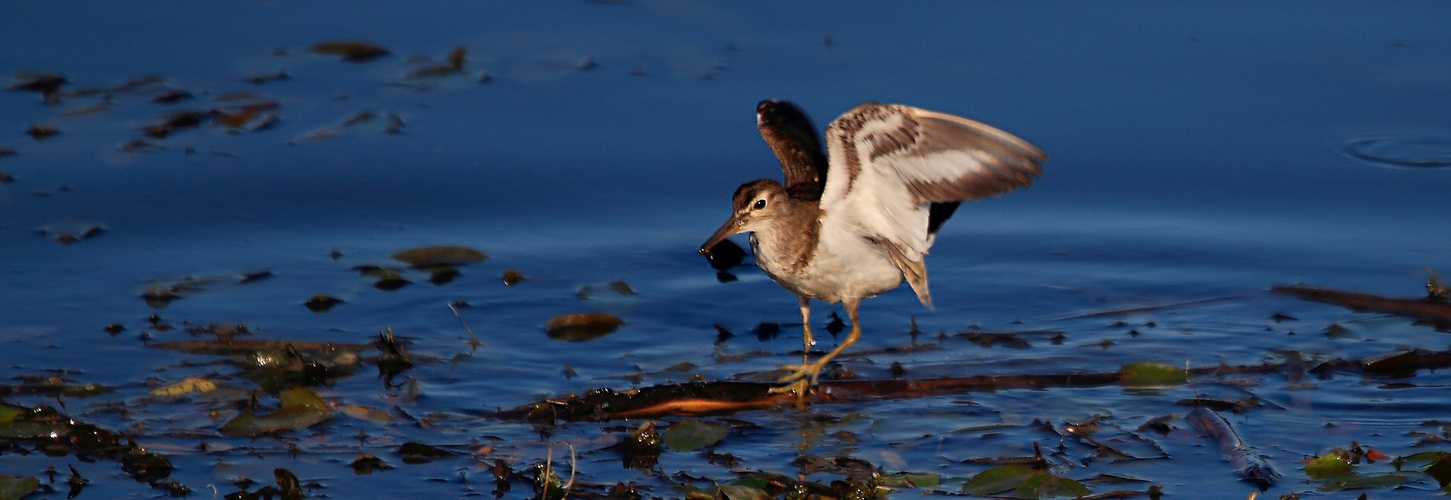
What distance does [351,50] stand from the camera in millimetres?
7902

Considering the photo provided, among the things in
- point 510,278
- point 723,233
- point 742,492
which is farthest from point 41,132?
point 742,492

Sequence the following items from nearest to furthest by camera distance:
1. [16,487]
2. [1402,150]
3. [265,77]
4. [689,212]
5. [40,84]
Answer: [16,487], [689,212], [1402,150], [40,84], [265,77]

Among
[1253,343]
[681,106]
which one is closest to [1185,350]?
[1253,343]

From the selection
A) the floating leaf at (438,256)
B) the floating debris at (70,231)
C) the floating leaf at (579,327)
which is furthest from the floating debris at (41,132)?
the floating leaf at (579,327)

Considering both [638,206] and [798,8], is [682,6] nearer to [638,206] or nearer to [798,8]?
[798,8]

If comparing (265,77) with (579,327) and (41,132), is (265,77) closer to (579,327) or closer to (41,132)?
(41,132)

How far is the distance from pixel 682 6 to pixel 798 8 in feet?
2.15

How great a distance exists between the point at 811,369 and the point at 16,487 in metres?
2.39

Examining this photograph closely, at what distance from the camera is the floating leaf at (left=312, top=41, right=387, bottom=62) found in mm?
7902

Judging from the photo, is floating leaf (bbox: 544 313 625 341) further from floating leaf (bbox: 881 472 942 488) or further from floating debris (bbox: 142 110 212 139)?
floating debris (bbox: 142 110 212 139)

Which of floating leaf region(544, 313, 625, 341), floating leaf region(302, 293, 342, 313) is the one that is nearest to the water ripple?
floating leaf region(544, 313, 625, 341)

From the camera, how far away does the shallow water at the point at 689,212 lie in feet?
14.9

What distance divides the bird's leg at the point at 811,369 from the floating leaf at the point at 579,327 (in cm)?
77

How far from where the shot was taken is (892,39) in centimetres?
780
